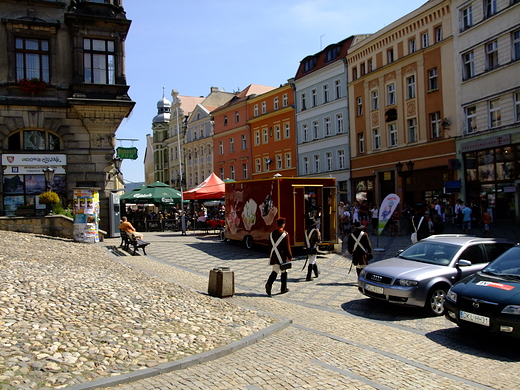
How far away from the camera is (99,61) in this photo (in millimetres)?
25328

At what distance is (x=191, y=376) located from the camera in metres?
6.29

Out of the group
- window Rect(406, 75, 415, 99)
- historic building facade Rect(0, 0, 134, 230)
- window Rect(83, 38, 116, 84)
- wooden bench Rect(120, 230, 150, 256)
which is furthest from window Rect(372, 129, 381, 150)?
wooden bench Rect(120, 230, 150, 256)

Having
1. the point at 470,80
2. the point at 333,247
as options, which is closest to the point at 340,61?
the point at 470,80

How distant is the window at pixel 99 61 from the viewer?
2508 centimetres

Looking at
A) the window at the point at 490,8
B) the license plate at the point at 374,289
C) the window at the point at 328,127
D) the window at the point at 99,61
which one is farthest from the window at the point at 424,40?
the license plate at the point at 374,289

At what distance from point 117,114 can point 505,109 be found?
66.9 feet

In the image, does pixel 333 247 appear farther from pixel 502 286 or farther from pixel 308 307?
pixel 502 286

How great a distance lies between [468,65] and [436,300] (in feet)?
81.1

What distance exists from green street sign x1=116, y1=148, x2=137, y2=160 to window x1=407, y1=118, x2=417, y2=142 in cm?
1997

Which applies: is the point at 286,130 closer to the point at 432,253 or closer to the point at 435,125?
the point at 435,125

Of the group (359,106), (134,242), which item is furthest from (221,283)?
(359,106)

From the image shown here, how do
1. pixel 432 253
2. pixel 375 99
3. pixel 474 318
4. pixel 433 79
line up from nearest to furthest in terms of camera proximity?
pixel 474 318 → pixel 432 253 → pixel 433 79 → pixel 375 99

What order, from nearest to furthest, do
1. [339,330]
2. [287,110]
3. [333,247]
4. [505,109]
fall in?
[339,330] < [333,247] < [505,109] < [287,110]

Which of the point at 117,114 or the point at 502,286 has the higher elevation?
the point at 117,114
